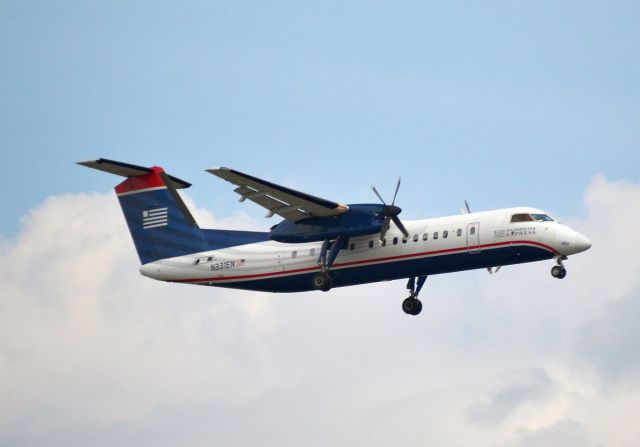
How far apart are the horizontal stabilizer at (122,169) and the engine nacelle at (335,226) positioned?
5799mm

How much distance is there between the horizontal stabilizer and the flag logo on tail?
108 cm

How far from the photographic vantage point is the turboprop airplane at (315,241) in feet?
112

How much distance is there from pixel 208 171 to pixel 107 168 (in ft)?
19.8

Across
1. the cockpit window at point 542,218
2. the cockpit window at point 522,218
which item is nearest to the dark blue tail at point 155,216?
the cockpit window at point 522,218

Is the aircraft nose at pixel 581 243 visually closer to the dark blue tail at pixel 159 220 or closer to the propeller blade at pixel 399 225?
the propeller blade at pixel 399 225

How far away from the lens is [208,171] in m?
33.2

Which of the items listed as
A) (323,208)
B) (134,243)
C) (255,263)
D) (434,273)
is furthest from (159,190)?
(434,273)

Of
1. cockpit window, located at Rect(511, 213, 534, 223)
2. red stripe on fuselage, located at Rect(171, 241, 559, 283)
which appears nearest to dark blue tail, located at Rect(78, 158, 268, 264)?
red stripe on fuselage, located at Rect(171, 241, 559, 283)

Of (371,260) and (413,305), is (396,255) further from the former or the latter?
(413,305)

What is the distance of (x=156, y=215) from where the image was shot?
40094mm

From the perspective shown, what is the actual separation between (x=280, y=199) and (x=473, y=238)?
20.3ft

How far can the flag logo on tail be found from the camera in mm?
39969

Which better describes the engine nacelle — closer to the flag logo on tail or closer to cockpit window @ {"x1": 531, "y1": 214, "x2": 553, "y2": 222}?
cockpit window @ {"x1": 531, "y1": 214, "x2": 553, "y2": 222}

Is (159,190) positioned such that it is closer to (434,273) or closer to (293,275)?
(293,275)
